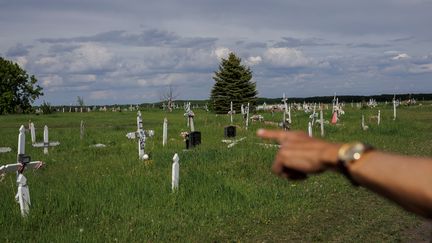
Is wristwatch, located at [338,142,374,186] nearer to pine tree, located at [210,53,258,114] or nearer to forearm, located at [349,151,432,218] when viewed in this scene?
forearm, located at [349,151,432,218]

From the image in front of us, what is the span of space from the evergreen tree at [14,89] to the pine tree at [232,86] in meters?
24.2

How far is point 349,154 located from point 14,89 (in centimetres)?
7351

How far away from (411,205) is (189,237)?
7.63 metres

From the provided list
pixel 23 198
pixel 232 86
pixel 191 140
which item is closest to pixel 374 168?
pixel 23 198

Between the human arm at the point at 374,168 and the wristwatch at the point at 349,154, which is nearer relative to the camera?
the human arm at the point at 374,168

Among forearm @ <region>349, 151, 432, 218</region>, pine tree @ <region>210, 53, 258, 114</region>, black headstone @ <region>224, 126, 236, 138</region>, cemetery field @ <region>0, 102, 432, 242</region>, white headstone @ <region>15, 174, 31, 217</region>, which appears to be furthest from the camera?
pine tree @ <region>210, 53, 258, 114</region>

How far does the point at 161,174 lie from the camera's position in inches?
542

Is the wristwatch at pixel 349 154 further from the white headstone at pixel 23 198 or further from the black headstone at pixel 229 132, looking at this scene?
the black headstone at pixel 229 132

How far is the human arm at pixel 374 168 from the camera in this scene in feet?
4.94

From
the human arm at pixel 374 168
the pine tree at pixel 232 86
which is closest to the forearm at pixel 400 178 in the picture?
the human arm at pixel 374 168

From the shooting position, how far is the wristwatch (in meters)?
1.75

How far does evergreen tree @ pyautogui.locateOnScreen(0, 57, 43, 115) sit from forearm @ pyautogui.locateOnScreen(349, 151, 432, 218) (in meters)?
70.8

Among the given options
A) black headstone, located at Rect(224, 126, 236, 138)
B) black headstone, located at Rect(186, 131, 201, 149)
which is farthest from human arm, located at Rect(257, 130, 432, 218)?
black headstone, located at Rect(224, 126, 236, 138)

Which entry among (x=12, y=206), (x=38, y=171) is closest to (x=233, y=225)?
(x=12, y=206)
